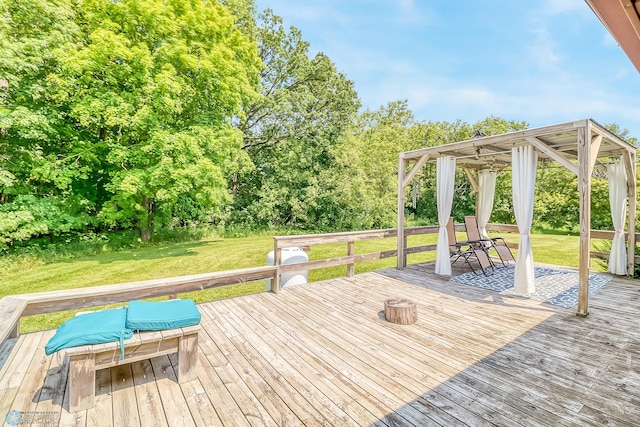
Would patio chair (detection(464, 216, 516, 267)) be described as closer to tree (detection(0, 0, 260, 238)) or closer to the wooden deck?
the wooden deck

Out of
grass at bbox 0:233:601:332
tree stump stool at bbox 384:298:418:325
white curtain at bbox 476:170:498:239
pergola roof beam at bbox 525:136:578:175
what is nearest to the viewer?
tree stump stool at bbox 384:298:418:325

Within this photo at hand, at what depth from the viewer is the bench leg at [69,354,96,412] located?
2.03 m

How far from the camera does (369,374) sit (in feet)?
8.36

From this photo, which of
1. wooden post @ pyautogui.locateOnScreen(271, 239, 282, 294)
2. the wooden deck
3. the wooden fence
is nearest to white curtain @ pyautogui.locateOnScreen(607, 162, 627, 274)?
the wooden deck

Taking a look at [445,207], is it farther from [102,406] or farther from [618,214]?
[102,406]

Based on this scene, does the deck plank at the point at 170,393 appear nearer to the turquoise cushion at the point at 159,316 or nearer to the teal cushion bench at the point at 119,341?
the teal cushion bench at the point at 119,341

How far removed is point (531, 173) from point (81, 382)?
609cm

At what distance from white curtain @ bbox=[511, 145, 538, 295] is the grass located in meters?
3.92

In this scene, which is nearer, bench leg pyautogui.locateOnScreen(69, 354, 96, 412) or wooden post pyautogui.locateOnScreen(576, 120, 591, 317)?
bench leg pyautogui.locateOnScreen(69, 354, 96, 412)

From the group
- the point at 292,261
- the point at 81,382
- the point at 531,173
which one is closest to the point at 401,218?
the point at 531,173

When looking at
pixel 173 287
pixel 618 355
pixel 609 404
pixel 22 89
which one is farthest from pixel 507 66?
pixel 22 89

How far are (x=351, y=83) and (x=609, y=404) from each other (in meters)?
17.4

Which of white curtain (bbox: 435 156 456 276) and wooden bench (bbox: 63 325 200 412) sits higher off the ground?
white curtain (bbox: 435 156 456 276)

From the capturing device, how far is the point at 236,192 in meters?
→ 16.1
